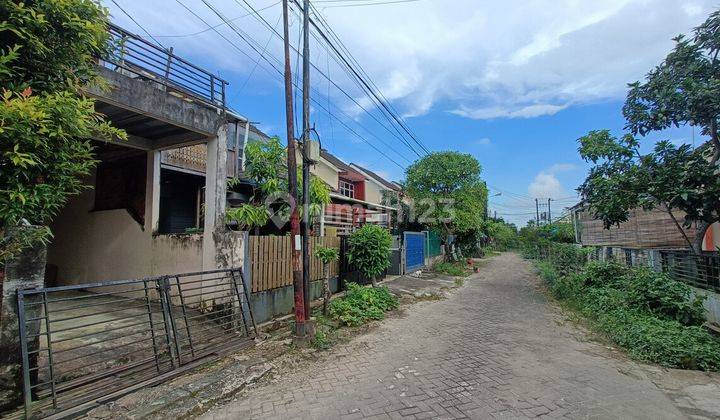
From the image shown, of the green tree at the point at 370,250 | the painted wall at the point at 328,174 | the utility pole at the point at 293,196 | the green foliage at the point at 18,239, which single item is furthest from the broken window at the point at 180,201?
the painted wall at the point at 328,174

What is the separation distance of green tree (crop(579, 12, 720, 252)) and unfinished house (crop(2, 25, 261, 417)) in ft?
28.4

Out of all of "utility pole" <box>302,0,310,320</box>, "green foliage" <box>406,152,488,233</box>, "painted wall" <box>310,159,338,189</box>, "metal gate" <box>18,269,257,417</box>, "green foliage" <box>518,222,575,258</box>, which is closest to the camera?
"metal gate" <box>18,269,257,417</box>

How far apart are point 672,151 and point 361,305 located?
307 inches

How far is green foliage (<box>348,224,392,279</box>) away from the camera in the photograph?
9328 millimetres

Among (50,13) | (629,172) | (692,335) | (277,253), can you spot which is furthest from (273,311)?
(629,172)

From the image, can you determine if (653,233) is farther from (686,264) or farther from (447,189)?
(447,189)

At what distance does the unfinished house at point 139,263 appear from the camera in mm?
3719

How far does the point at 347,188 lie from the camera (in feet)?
79.2

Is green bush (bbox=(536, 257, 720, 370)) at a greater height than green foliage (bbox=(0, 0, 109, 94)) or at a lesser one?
lesser

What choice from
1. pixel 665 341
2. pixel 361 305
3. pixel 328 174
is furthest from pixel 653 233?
pixel 328 174

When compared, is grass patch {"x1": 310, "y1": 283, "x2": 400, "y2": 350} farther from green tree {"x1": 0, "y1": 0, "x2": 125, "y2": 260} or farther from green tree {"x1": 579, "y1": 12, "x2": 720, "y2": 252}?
green tree {"x1": 579, "y1": 12, "x2": 720, "y2": 252}

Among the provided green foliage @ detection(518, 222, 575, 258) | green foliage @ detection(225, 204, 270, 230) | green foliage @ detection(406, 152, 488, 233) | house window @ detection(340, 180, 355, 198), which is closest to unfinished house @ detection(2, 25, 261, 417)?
green foliage @ detection(225, 204, 270, 230)

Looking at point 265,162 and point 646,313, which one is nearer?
point 646,313

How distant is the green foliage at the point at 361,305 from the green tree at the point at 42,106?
5348mm
